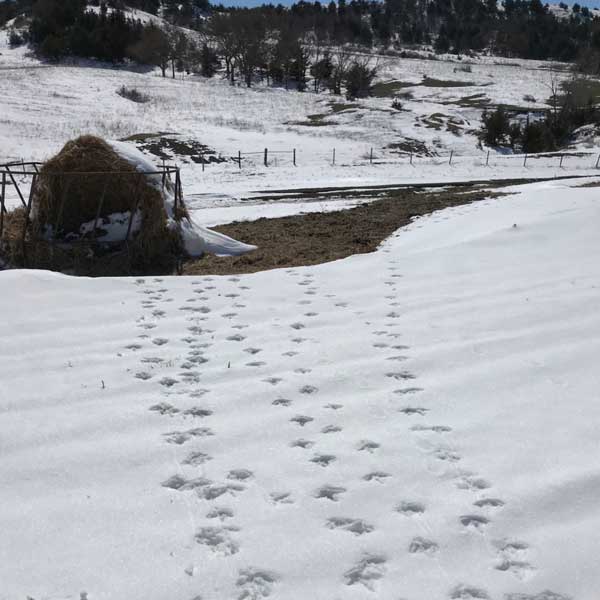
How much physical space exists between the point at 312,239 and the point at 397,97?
59.3m

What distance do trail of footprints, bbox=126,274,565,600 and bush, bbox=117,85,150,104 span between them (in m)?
53.7

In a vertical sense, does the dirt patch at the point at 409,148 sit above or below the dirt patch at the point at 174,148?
above

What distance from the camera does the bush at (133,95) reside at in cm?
5553

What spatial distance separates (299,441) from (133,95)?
2277 inches

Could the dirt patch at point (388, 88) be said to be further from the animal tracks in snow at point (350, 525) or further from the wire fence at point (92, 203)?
the animal tracks in snow at point (350, 525)

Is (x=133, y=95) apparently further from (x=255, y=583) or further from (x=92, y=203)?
(x=255, y=583)

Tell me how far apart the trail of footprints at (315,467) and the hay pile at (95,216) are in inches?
152

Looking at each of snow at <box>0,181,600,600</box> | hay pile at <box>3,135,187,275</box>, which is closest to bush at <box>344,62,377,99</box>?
hay pile at <box>3,135,187,275</box>

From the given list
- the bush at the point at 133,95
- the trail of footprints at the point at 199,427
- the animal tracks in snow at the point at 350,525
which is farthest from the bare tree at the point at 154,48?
the animal tracks in snow at the point at 350,525

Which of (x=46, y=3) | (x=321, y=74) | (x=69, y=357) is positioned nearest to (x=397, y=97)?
(x=321, y=74)

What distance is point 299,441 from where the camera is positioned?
419cm

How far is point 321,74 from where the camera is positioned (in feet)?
267

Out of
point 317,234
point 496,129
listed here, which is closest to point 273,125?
point 496,129

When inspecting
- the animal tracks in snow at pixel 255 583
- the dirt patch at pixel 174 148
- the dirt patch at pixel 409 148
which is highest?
the dirt patch at pixel 409 148
